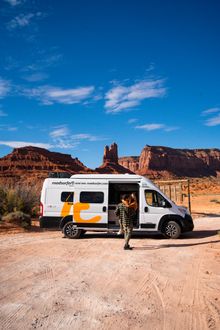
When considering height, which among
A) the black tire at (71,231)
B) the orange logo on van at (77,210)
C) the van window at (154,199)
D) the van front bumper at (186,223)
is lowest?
the black tire at (71,231)

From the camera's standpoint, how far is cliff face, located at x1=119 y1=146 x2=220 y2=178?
514 ft

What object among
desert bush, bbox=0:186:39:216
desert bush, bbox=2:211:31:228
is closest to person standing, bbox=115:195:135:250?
desert bush, bbox=2:211:31:228

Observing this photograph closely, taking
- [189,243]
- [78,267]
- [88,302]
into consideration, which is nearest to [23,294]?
[88,302]

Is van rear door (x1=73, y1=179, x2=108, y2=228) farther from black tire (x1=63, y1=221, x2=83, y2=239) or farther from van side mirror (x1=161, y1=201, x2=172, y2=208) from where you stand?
van side mirror (x1=161, y1=201, x2=172, y2=208)

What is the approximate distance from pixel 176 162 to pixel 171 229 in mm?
152916

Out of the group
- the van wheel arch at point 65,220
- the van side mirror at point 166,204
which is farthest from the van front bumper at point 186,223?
the van wheel arch at point 65,220

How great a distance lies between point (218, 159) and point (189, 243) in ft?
589

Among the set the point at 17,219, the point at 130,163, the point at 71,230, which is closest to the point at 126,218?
the point at 71,230

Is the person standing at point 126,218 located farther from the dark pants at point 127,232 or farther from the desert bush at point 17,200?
the desert bush at point 17,200

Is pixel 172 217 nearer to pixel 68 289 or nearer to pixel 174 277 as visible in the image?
pixel 174 277

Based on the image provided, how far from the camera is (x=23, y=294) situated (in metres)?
6.19

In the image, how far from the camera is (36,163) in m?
97.3

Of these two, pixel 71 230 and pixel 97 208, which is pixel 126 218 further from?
pixel 71 230

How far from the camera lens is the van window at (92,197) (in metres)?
13.7
